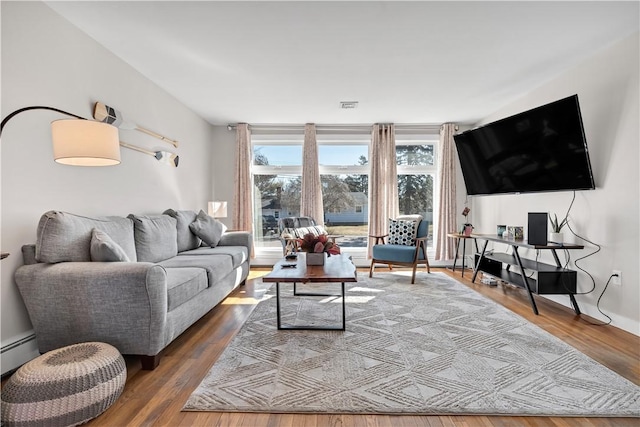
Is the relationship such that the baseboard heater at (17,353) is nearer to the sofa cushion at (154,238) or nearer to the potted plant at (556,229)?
the sofa cushion at (154,238)

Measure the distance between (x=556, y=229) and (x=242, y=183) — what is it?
4.29 metres

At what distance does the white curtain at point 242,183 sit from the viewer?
523cm

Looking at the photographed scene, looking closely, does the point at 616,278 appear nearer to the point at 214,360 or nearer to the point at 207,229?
the point at 214,360

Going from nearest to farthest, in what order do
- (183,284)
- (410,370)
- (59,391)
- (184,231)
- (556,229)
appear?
(59,391), (410,370), (183,284), (556,229), (184,231)

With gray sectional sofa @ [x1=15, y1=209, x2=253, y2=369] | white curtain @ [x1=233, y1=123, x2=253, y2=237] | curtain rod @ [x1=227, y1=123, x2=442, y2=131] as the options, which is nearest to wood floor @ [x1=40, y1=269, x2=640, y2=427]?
gray sectional sofa @ [x1=15, y1=209, x2=253, y2=369]

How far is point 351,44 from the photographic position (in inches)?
107

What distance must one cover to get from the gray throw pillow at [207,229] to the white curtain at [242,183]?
1.10 metres

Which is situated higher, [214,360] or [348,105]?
[348,105]

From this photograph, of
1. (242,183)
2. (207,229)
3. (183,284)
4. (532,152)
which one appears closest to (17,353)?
(183,284)

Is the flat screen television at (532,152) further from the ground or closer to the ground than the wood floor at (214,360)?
further from the ground

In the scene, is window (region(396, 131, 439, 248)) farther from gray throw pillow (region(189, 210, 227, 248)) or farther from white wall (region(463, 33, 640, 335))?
gray throw pillow (region(189, 210, 227, 248))

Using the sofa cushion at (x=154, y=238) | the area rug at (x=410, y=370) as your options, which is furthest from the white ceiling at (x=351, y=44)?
the area rug at (x=410, y=370)

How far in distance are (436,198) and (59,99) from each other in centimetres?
512

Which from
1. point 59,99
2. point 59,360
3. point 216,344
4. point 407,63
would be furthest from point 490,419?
point 59,99
